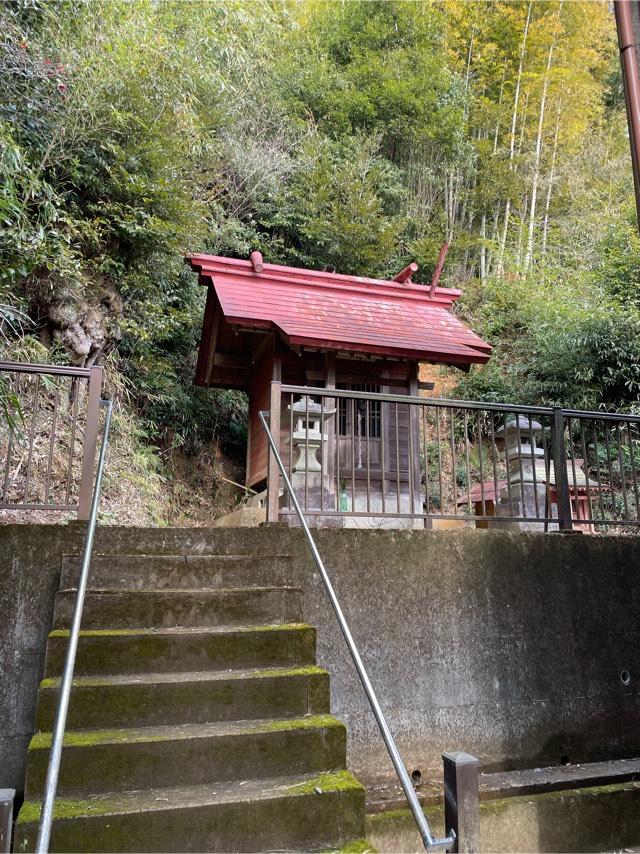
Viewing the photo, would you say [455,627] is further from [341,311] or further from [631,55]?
[341,311]

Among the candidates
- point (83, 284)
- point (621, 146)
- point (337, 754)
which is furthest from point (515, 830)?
point (621, 146)

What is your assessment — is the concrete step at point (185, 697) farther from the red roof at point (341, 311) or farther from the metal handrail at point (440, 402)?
the red roof at point (341, 311)

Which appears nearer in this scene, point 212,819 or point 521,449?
point 212,819

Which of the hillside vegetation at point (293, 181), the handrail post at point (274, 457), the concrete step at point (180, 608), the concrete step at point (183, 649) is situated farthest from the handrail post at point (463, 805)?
the hillside vegetation at point (293, 181)

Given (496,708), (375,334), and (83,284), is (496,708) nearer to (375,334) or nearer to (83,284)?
(375,334)

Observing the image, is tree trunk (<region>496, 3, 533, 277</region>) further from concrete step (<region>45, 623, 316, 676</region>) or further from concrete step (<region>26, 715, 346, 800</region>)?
concrete step (<region>26, 715, 346, 800</region>)

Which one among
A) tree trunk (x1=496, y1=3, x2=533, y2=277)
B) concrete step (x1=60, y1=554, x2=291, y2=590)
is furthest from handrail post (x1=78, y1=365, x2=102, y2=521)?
tree trunk (x1=496, y1=3, x2=533, y2=277)

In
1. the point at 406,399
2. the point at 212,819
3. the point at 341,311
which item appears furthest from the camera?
the point at 341,311

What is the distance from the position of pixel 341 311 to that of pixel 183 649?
17.5 feet

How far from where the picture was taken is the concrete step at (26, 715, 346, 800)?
2002mm

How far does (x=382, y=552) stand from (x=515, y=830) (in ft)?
5.23

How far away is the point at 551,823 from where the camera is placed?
3.00 m

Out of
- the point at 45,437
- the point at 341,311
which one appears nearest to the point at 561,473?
the point at 341,311

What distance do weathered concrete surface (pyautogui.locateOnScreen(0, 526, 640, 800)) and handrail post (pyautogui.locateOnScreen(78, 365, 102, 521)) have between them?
268 mm
